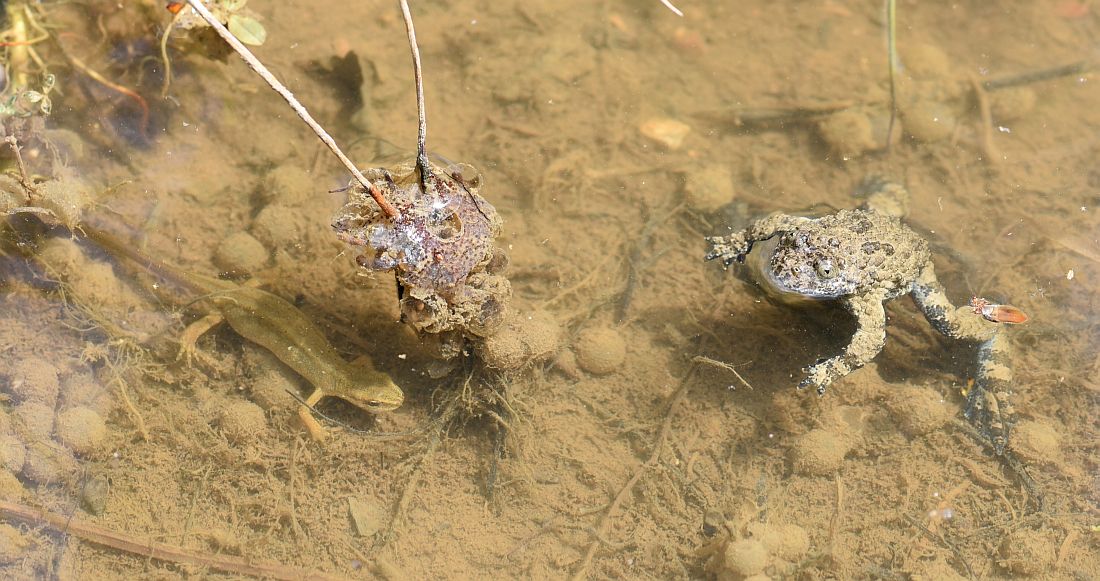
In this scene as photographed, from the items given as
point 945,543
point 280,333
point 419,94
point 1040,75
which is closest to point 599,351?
point 280,333

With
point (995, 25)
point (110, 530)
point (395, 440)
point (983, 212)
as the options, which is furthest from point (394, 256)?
point (995, 25)

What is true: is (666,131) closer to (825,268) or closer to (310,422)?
(825,268)

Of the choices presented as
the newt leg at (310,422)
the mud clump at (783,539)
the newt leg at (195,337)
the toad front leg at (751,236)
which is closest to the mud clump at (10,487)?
the newt leg at (195,337)

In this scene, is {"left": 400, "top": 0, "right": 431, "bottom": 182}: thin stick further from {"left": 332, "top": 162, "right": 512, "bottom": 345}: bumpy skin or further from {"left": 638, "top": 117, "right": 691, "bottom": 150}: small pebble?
{"left": 638, "top": 117, "right": 691, "bottom": 150}: small pebble

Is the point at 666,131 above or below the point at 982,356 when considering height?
above

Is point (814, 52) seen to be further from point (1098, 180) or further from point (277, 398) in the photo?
point (277, 398)

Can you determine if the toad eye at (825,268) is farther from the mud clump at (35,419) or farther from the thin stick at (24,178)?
the thin stick at (24,178)

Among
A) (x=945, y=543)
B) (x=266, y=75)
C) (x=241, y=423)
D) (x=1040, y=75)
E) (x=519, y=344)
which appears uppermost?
(x=266, y=75)

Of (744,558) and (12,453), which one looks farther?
(12,453)
